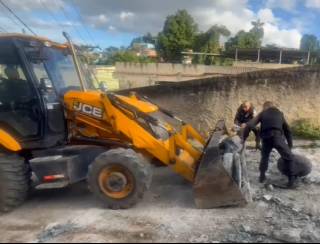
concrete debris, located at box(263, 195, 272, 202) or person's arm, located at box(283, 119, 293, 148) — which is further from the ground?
person's arm, located at box(283, 119, 293, 148)

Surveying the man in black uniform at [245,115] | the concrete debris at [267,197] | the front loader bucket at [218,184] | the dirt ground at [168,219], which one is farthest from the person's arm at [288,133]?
the man in black uniform at [245,115]

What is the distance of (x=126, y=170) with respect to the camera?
5609 millimetres

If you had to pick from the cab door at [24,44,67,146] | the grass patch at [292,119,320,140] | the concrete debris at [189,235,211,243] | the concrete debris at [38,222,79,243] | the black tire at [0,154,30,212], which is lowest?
the grass patch at [292,119,320,140]

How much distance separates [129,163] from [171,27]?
38.2 metres

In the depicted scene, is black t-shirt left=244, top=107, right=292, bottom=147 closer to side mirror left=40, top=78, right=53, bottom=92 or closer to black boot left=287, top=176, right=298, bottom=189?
black boot left=287, top=176, right=298, bottom=189

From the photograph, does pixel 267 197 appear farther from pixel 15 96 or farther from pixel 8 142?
pixel 15 96

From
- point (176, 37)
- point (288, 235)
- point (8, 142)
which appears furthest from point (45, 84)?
point (176, 37)

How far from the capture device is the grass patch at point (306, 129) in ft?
35.4

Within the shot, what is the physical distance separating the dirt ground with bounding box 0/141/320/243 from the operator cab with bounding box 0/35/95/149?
1053mm

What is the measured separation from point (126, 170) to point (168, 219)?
898mm

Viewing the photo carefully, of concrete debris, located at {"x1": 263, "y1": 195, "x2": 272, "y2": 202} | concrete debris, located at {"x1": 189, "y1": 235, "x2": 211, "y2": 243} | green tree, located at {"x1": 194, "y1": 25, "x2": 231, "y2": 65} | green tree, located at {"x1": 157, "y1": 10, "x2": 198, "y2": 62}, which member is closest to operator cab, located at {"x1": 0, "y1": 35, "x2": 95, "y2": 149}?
concrete debris, located at {"x1": 189, "y1": 235, "x2": 211, "y2": 243}

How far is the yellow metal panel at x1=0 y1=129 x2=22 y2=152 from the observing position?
5727 mm

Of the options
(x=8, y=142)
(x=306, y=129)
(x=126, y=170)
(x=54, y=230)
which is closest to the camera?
(x=54, y=230)

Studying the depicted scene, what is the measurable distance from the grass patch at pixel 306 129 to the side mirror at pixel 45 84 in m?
7.46
